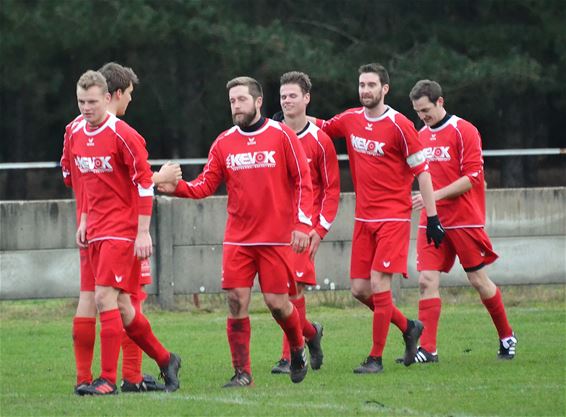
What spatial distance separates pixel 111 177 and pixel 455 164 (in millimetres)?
3452

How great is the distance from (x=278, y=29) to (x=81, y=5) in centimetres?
430

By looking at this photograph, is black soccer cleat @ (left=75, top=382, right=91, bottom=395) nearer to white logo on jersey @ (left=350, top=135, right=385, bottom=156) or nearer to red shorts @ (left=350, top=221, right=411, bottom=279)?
red shorts @ (left=350, top=221, right=411, bottom=279)

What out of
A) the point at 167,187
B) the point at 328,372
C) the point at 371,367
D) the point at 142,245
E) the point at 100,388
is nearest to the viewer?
the point at 142,245

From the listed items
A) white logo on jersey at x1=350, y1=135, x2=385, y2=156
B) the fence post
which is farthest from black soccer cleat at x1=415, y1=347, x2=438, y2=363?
the fence post

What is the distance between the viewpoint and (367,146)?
11.3m

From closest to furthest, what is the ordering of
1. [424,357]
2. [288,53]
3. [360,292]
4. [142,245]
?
1. [142,245]
2. [360,292]
3. [424,357]
4. [288,53]

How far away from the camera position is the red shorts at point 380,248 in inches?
441

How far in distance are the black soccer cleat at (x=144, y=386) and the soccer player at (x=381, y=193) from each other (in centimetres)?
163

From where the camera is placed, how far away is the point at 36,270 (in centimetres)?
1662

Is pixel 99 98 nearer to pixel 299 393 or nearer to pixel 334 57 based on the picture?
pixel 299 393

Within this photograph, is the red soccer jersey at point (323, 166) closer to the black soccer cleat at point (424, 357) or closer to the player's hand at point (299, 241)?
the player's hand at point (299, 241)

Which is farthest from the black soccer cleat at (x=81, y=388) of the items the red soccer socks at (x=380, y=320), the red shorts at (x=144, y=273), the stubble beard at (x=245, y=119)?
the red soccer socks at (x=380, y=320)

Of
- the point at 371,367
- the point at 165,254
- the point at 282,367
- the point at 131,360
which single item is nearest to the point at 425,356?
the point at 371,367

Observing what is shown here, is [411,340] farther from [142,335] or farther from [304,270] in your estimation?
[142,335]
